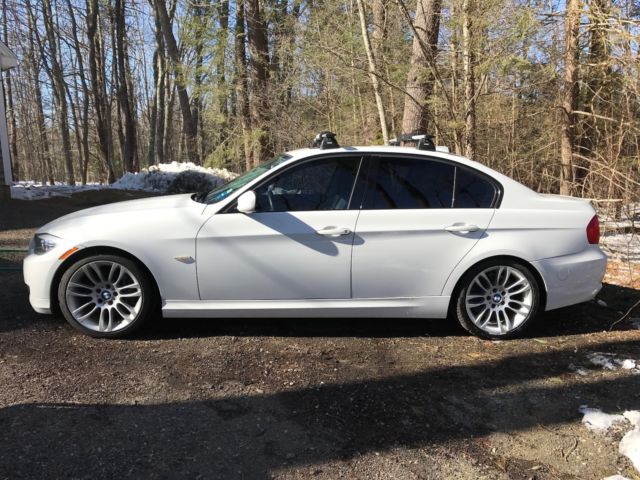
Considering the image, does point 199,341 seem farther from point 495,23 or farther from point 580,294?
point 495,23

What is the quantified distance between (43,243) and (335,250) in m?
2.33

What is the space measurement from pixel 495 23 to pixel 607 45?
4.87 ft

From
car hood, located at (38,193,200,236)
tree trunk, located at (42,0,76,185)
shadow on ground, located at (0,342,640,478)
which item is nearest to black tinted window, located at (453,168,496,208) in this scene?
shadow on ground, located at (0,342,640,478)

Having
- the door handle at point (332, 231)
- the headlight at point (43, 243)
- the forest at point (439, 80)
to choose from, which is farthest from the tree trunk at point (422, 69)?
the headlight at point (43, 243)

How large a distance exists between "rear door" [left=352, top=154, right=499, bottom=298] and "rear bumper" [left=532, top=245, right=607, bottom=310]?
0.67m

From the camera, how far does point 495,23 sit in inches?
293

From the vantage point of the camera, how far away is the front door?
416 centimetres

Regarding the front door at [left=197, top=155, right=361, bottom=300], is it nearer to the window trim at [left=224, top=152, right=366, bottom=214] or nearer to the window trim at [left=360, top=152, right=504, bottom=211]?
the window trim at [left=224, top=152, right=366, bottom=214]

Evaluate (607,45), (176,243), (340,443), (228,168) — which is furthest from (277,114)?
(340,443)

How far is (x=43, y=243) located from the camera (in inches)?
166

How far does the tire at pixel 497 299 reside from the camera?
4410mm

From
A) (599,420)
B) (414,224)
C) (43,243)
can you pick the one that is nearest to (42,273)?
(43,243)

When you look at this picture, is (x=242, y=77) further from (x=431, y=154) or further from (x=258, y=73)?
(x=431, y=154)

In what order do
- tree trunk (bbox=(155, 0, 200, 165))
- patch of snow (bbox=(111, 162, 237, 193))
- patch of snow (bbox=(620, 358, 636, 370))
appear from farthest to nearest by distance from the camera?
tree trunk (bbox=(155, 0, 200, 165))
patch of snow (bbox=(111, 162, 237, 193))
patch of snow (bbox=(620, 358, 636, 370))
